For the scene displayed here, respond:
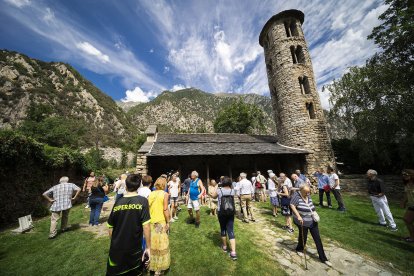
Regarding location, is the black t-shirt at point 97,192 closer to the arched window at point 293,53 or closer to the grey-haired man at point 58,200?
the grey-haired man at point 58,200

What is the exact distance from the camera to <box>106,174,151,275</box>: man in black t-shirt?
2.13 meters

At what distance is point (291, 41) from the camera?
52.2 ft

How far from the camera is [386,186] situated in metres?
11.4

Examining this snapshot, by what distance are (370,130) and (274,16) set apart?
1330 centimetres

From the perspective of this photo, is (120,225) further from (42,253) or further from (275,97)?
(275,97)

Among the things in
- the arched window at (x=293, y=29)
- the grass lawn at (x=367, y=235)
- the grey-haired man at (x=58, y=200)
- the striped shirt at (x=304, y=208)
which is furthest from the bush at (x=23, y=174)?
the arched window at (x=293, y=29)

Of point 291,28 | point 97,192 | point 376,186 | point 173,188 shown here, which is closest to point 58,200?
point 97,192

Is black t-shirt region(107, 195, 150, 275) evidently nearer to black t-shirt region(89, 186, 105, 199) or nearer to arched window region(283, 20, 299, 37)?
black t-shirt region(89, 186, 105, 199)

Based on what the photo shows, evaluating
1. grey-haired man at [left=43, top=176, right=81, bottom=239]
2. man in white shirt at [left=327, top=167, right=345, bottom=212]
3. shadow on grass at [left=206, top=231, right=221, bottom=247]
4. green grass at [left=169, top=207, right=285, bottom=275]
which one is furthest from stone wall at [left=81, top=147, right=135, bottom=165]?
man in white shirt at [left=327, top=167, right=345, bottom=212]

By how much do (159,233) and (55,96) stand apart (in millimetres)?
64508

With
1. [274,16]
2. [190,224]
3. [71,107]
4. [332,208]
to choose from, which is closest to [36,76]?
[71,107]

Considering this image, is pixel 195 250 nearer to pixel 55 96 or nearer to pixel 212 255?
pixel 212 255

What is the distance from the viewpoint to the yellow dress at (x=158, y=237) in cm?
343

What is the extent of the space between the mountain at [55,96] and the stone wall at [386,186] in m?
50.7
